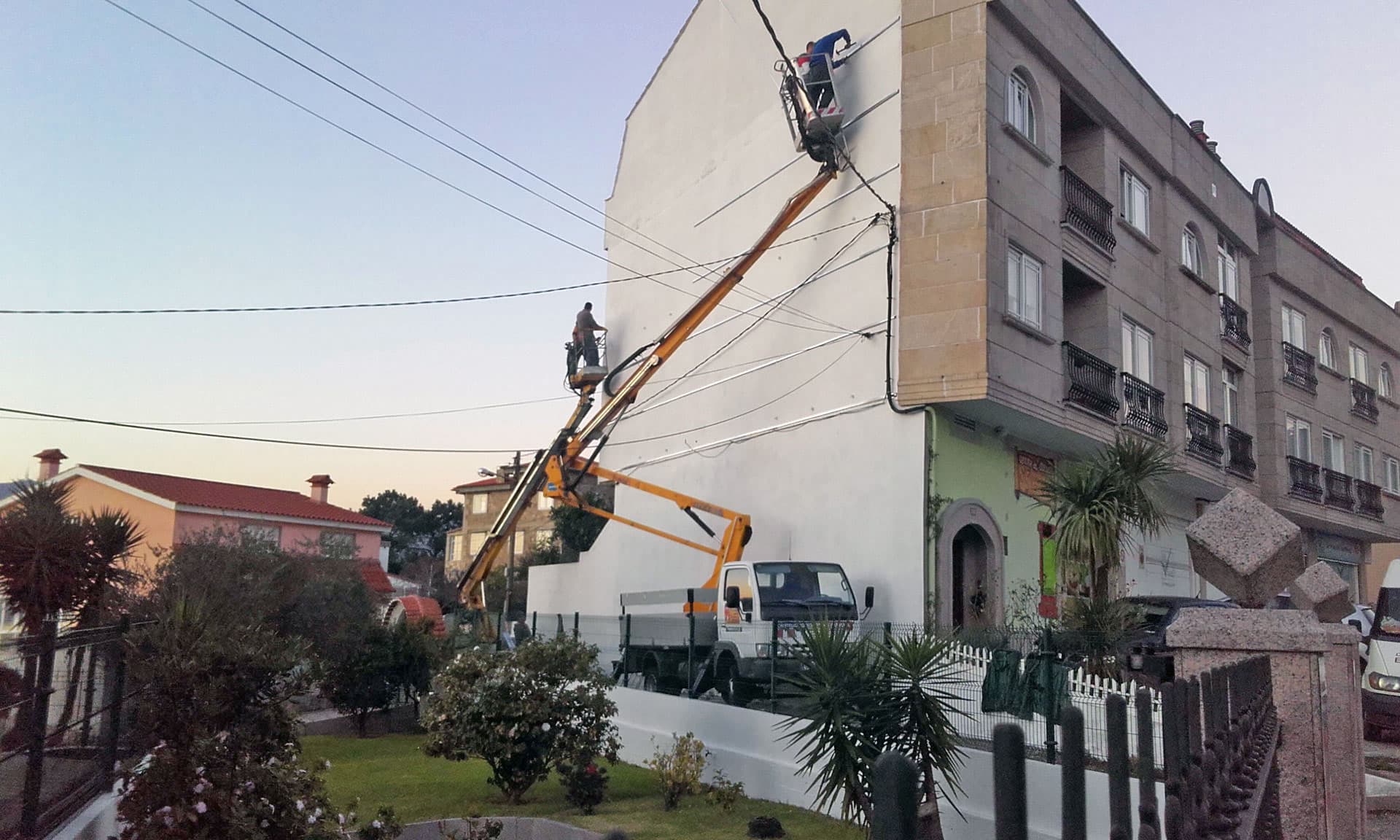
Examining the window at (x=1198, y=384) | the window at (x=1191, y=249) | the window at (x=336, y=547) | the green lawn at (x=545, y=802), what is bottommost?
the green lawn at (x=545, y=802)

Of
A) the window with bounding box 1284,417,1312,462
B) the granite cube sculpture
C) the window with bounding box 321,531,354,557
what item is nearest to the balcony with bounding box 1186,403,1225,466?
the window with bounding box 1284,417,1312,462

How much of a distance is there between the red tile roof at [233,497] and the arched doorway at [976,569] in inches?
1250

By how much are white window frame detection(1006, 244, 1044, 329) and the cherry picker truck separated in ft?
12.4

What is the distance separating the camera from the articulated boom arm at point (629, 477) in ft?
68.1

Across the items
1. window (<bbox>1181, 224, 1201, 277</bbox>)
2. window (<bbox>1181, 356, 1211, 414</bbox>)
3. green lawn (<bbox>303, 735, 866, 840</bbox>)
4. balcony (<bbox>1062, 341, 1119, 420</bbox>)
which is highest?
window (<bbox>1181, 224, 1201, 277</bbox>)

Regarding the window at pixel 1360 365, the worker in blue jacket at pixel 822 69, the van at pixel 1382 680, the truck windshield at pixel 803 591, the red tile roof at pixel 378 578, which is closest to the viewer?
the van at pixel 1382 680

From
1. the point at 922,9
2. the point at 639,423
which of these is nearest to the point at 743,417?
the point at 639,423

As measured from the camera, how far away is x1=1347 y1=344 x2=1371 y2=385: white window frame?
34.4 m

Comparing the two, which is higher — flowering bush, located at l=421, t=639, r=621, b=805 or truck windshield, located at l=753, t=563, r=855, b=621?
truck windshield, located at l=753, t=563, r=855, b=621

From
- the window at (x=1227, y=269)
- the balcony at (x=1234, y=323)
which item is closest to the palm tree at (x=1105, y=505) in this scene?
the balcony at (x=1234, y=323)

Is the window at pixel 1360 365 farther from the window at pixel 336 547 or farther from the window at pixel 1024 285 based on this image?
the window at pixel 336 547

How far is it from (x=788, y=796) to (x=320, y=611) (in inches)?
454

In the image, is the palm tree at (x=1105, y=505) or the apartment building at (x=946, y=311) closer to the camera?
the palm tree at (x=1105, y=505)

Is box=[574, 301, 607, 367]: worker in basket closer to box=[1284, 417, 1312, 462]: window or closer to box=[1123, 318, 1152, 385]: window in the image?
box=[1123, 318, 1152, 385]: window
